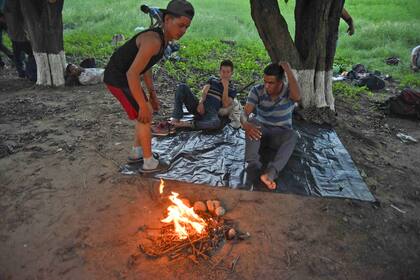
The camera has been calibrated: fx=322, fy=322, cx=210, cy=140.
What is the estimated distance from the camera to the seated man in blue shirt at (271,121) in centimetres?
364

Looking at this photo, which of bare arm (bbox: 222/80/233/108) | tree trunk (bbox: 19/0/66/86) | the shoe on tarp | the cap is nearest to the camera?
the cap

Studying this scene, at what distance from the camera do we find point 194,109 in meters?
5.12

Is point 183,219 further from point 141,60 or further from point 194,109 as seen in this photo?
point 194,109

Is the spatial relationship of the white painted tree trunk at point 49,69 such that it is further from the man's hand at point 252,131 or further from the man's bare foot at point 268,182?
the man's bare foot at point 268,182

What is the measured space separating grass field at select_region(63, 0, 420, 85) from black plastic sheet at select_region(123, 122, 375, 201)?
343 cm

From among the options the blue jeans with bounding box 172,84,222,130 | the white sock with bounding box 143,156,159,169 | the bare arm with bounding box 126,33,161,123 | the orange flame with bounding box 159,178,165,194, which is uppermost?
the bare arm with bounding box 126,33,161,123

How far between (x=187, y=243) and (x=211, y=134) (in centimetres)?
236

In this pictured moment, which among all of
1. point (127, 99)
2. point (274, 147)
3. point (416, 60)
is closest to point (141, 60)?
point (127, 99)

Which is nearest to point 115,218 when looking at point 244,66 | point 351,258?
point 351,258

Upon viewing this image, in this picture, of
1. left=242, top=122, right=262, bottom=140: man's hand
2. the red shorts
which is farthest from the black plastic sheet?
the red shorts

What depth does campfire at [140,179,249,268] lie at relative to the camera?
2701 mm

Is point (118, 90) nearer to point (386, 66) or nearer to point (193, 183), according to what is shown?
point (193, 183)

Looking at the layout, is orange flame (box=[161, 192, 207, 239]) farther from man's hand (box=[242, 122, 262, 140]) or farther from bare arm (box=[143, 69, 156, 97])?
bare arm (box=[143, 69, 156, 97])

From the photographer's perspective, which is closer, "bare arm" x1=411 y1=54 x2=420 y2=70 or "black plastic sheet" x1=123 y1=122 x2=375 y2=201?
"black plastic sheet" x1=123 y1=122 x2=375 y2=201
